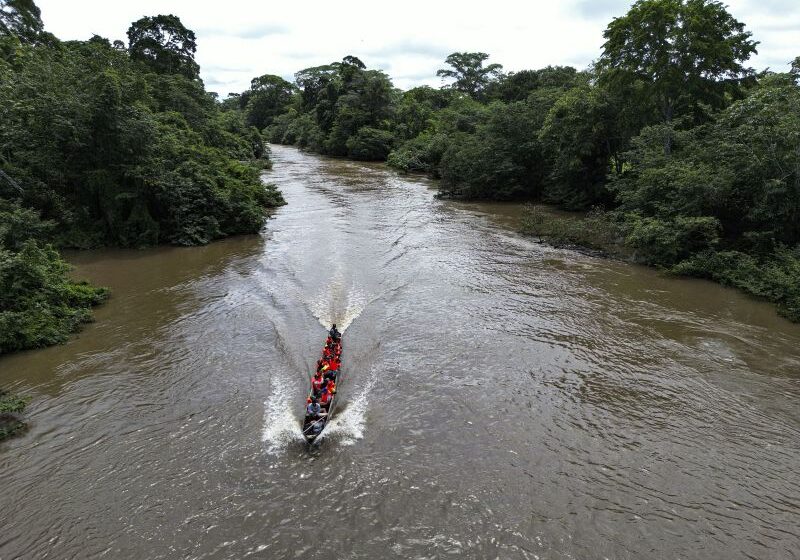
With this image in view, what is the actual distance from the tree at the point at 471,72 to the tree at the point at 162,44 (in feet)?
132

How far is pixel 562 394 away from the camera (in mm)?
11430

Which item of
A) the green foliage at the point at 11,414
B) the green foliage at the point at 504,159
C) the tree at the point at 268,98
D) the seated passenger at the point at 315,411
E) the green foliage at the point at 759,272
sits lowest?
the green foliage at the point at 11,414

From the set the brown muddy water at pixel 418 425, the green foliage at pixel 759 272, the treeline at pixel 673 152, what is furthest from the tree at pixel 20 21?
the green foliage at pixel 759 272

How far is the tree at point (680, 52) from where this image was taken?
2247 centimetres

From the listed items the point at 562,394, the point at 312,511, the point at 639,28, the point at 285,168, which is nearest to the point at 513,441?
the point at 562,394

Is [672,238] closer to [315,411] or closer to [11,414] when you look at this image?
[315,411]

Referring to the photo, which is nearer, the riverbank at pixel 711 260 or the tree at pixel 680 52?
the riverbank at pixel 711 260

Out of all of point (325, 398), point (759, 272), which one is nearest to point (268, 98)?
point (759, 272)

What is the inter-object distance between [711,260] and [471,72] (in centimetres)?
6123

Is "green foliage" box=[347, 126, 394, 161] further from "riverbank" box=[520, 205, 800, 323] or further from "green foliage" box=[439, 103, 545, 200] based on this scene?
"riverbank" box=[520, 205, 800, 323]

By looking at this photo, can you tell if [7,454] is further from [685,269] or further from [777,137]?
[777,137]

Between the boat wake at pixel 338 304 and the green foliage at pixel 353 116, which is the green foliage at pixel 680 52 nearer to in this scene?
the boat wake at pixel 338 304

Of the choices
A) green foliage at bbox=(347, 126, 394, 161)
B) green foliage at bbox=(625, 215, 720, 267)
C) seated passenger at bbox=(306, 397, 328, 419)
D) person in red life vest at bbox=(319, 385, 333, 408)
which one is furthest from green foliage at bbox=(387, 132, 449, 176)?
seated passenger at bbox=(306, 397, 328, 419)

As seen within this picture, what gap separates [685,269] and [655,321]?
4.89 metres
